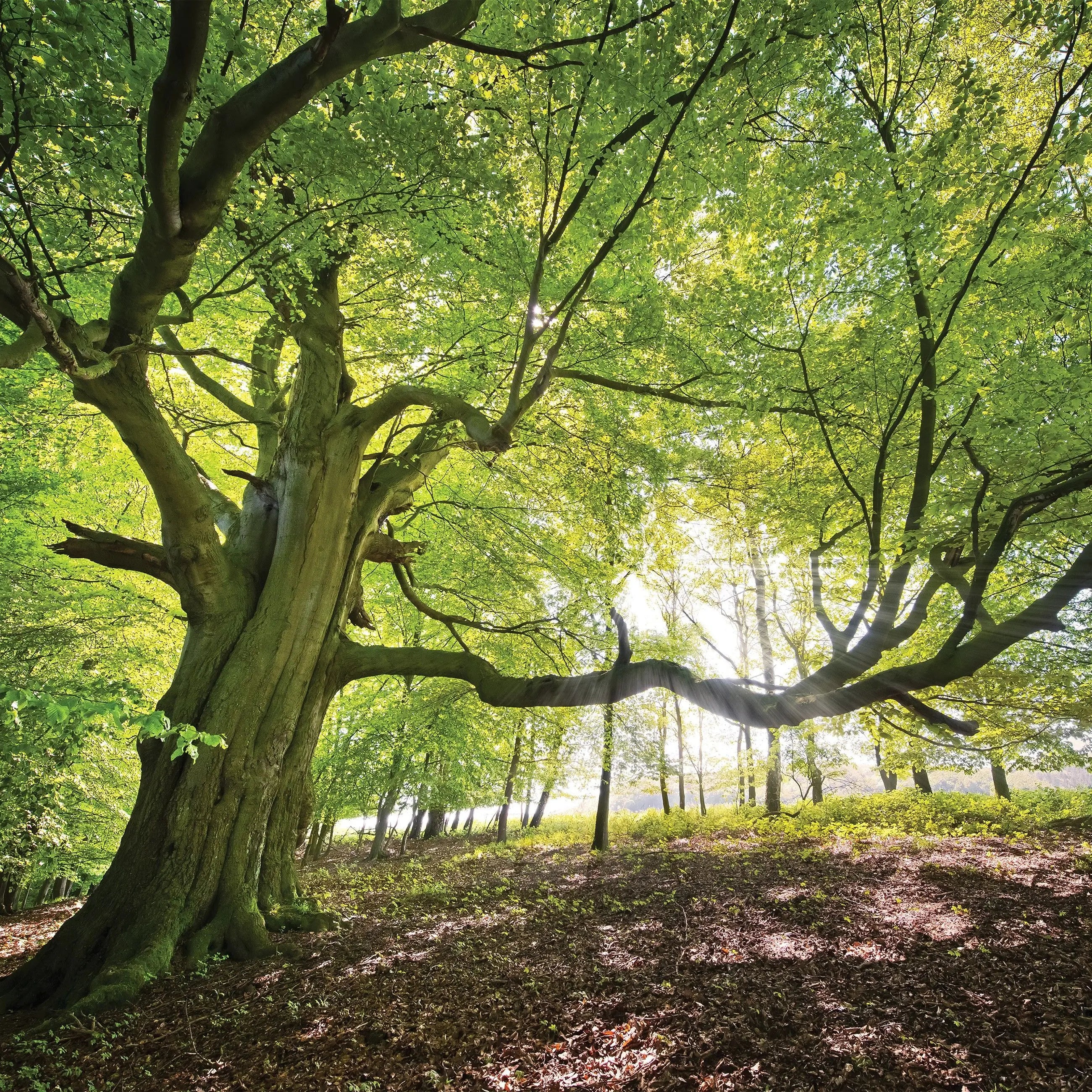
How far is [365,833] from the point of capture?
1085 inches

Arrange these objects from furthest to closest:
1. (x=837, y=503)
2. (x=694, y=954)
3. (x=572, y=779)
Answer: (x=572, y=779)
(x=837, y=503)
(x=694, y=954)

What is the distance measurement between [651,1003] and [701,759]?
22.6 m

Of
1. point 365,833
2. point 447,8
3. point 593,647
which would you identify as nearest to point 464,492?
point 593,647

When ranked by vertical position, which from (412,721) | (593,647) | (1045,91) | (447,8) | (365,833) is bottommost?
(365,833)

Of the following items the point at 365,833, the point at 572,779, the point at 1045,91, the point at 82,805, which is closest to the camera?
the point at 1045,91

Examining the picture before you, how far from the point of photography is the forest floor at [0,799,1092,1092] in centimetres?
281

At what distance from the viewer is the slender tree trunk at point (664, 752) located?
15.1 metres

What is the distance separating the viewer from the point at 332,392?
6.46 metres

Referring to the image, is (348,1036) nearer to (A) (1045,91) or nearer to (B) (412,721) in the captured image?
(B) (412,721)

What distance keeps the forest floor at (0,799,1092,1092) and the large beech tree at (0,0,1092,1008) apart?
33.3 inches

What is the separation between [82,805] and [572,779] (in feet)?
51.7

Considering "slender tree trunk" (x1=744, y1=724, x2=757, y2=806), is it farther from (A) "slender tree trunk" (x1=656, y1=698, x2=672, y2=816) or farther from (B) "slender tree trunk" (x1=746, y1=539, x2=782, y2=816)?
(A) "slender tree trunk" (x1=656, y1=698, x2=672, y2=816)

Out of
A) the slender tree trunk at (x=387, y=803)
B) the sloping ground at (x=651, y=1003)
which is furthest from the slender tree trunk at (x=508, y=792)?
the sloping ground at (x=651, y=1003)

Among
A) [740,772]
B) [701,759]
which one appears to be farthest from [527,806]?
[740,772]
